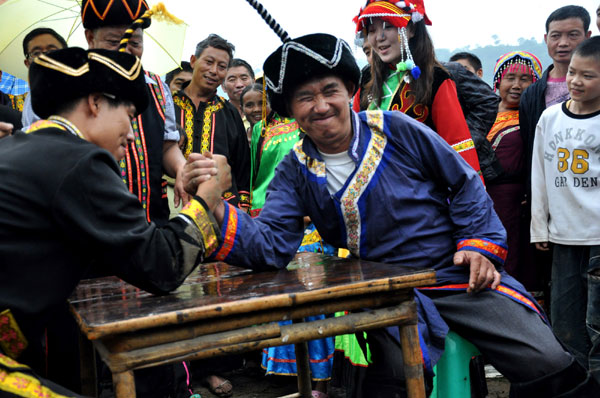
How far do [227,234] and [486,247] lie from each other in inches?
38.4

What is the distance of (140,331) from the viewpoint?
4.29 feet

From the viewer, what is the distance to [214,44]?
13.6 feet

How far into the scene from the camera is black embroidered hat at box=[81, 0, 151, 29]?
2453 millimetres

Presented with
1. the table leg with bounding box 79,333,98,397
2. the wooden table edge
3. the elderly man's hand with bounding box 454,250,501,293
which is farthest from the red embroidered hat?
the table leg with bounding box 79,333,98,397

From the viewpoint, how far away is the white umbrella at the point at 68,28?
9.66ft

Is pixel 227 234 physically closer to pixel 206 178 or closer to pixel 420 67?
pixel 206 178

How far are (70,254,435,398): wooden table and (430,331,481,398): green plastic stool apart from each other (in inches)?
18.9

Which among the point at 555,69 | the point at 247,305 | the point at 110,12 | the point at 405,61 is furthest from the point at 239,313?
the point at 555,69

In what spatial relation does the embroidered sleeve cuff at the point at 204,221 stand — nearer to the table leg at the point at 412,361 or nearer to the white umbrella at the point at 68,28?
the table leg at the point at 412,361

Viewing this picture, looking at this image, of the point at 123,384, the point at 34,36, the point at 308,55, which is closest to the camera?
the point at 123,384

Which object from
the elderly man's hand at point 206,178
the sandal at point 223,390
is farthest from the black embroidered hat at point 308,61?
the sandal at point 223,390

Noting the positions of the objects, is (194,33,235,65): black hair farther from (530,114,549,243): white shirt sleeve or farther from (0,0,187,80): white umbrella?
(530,114,549,243): white shirt sleeve

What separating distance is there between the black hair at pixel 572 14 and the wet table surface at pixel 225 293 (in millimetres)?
2937

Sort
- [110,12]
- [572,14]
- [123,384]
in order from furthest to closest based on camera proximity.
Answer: [572,14] < [110,12] < [123,384]
